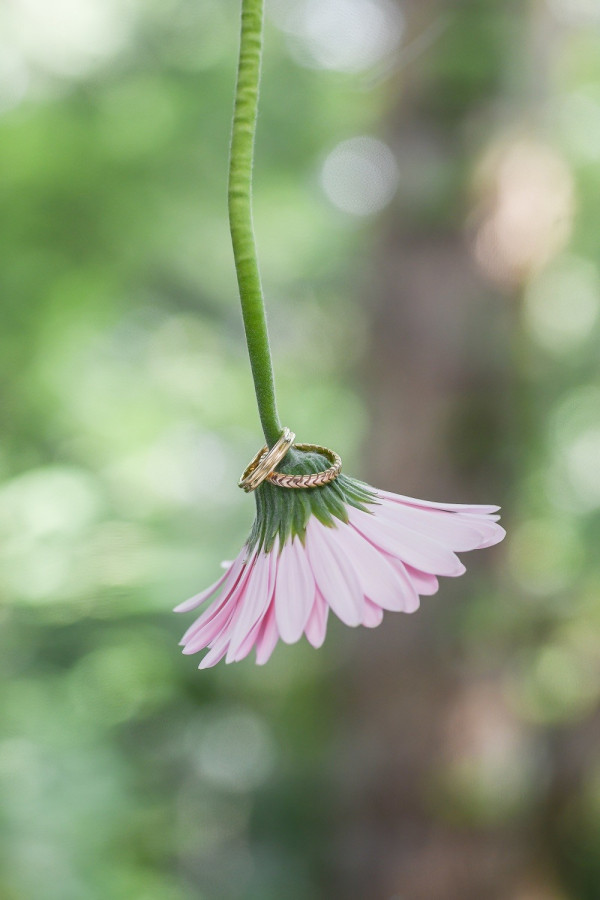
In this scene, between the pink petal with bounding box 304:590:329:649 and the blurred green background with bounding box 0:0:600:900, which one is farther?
the blurred green background with bounding box 0:0:600:900

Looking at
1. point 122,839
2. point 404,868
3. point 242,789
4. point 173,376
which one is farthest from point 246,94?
point 242,789

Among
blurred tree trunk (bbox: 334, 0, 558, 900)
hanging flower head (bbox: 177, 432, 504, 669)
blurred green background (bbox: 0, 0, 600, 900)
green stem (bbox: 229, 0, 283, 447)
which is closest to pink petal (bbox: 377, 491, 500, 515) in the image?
hanging flower head (bbox: 177, 432, 504, 669)

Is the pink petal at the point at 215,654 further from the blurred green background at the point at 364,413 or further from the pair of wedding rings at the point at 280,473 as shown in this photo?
the blurred green background at the point at 364,413

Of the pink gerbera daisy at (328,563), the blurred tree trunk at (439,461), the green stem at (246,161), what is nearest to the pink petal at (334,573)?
the pink gerbera daisy at (328,563)

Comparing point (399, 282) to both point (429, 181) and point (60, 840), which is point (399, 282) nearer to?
point (429, 181)

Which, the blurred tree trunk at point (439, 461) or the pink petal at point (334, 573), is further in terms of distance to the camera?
the blurred tree trunk at point (439, 461)

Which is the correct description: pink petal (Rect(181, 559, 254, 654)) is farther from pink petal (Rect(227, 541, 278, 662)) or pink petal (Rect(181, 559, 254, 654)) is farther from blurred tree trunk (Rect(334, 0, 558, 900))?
blurred tree trunk (Rect(334, 0, 558, 900))
